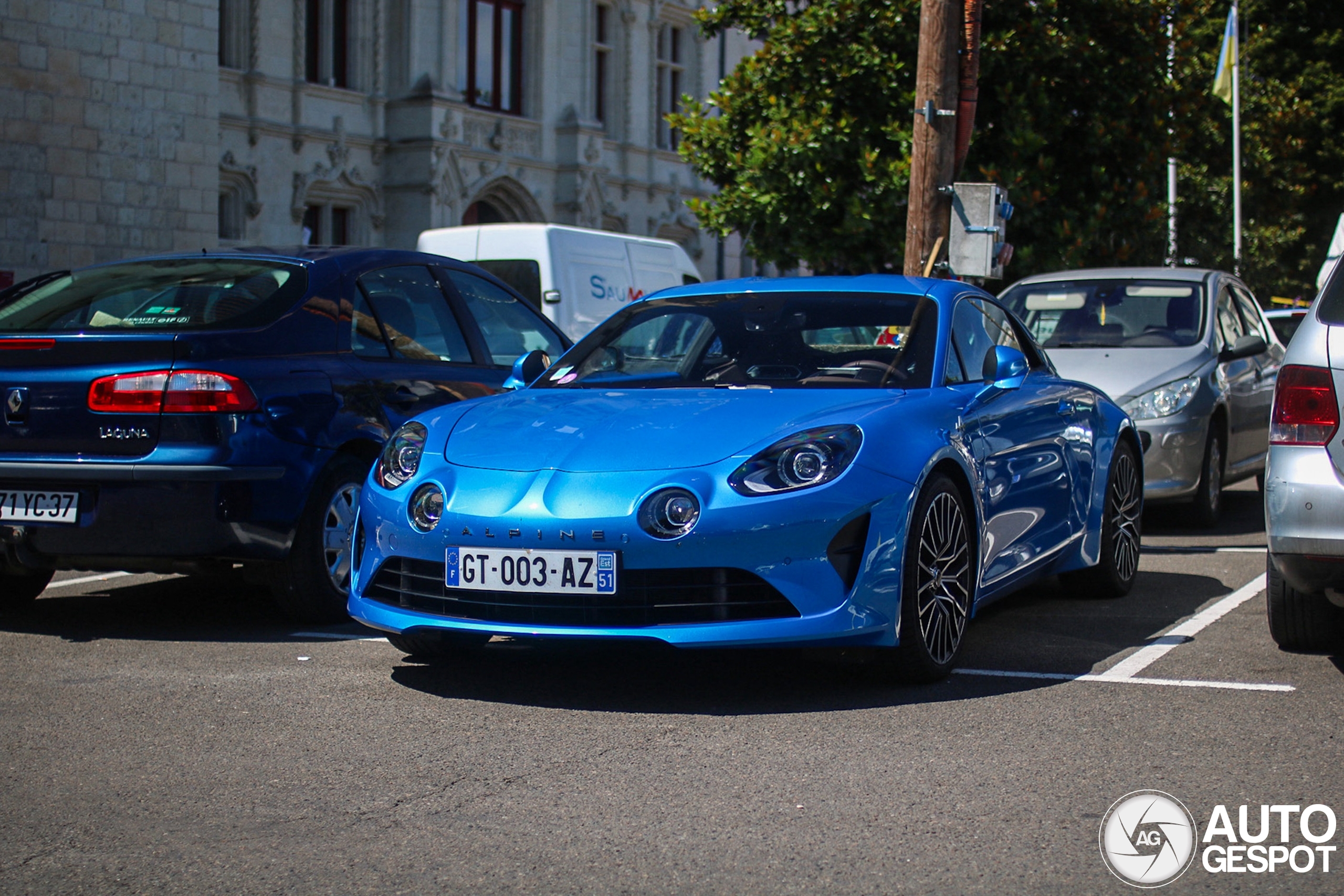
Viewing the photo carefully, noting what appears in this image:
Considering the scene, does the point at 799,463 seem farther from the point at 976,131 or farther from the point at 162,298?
the point at 976,131

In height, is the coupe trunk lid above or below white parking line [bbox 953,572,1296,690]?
above

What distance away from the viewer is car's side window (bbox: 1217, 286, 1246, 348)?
10.8 m

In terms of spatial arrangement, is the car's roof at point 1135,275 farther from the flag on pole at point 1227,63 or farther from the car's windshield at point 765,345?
the flag on pole at point 1227,63

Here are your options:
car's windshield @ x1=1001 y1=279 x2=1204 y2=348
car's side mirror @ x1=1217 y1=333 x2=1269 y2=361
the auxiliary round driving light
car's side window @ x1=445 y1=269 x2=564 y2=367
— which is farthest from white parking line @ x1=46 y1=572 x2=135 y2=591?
car's side mirror @ x1=1217 y1=333 x2=1269 y2=361

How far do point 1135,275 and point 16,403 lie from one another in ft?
25.2

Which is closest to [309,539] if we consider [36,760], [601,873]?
[36,760]

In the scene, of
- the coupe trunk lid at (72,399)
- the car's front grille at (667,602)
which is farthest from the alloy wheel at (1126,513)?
the coupe trunk lid at (72,399)

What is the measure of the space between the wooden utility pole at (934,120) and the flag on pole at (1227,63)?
812 inches

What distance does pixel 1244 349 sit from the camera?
10.0m

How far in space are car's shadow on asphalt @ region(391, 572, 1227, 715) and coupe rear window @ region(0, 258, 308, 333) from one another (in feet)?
5.61

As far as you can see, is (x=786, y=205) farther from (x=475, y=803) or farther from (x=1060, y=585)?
(x=475, y=803)

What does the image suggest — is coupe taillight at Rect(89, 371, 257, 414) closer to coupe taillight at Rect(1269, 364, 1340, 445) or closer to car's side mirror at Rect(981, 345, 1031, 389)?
car's side mirror at Rect(981, 345, 1031, 389)

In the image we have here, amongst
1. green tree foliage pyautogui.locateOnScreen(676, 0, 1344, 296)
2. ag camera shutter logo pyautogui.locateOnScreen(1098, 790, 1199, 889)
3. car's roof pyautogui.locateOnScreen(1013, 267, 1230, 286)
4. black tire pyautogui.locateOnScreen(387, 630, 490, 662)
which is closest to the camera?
ag camera shutter logo pyautogui.locateOnScreen(1098, 790, 1199, 889)

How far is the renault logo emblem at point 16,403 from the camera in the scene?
20.2ft
